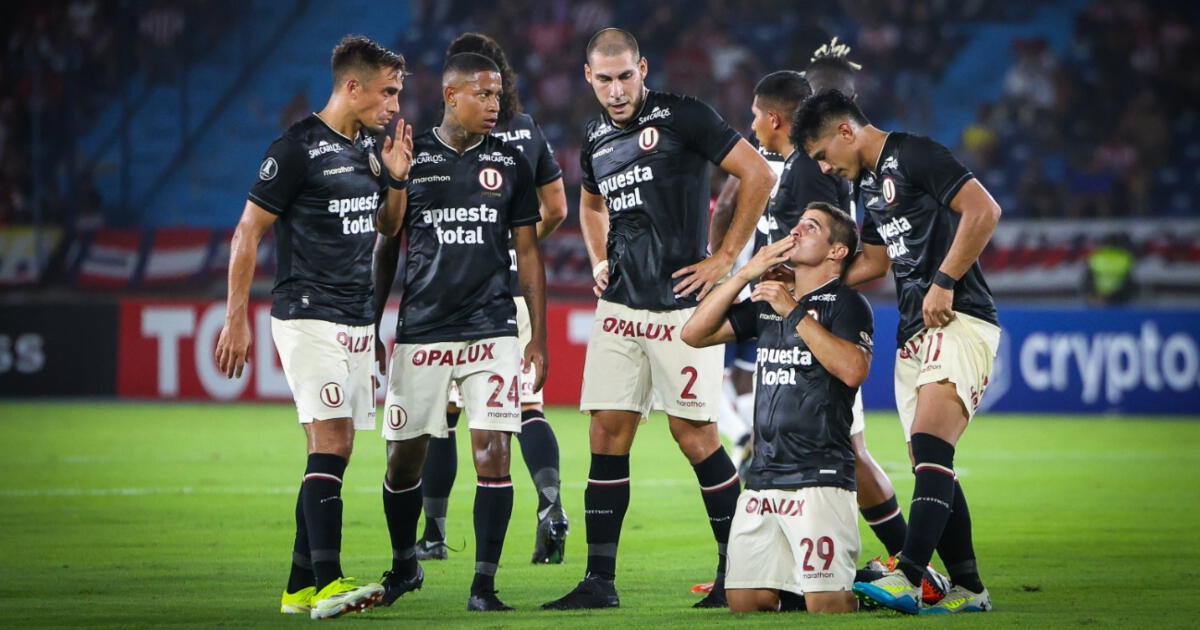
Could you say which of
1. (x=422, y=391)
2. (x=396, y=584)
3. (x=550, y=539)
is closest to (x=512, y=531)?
(x=550, y=539)

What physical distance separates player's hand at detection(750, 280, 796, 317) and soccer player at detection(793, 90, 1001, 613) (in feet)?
1.16

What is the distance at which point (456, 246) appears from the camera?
21.8ft

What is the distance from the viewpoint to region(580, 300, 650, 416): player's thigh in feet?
22.0

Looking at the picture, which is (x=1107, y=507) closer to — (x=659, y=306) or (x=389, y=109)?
(x=659, y=306)

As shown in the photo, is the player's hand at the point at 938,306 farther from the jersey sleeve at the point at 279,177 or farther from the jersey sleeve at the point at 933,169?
the jersey sleeve at the point at 279,177

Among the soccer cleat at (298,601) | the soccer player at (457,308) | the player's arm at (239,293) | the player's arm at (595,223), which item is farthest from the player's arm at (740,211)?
the soccer cleat at (298,601)

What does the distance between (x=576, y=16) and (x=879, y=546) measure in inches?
662

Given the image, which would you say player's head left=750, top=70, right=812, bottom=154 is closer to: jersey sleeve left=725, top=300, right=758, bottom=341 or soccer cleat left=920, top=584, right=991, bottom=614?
jersey sleeve left=725, top=300, right=758, bottom=341

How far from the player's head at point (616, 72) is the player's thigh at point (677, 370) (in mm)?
909

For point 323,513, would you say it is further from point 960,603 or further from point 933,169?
point 933,169

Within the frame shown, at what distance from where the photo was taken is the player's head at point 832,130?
250 inches

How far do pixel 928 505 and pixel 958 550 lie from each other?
0.41 m

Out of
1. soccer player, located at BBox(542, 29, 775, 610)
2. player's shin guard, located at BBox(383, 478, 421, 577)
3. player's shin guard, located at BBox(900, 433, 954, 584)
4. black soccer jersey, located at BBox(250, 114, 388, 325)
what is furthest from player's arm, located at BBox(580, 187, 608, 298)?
player's shin guard, located at BBox(900, 433, 954, 584)

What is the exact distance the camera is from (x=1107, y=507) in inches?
391
